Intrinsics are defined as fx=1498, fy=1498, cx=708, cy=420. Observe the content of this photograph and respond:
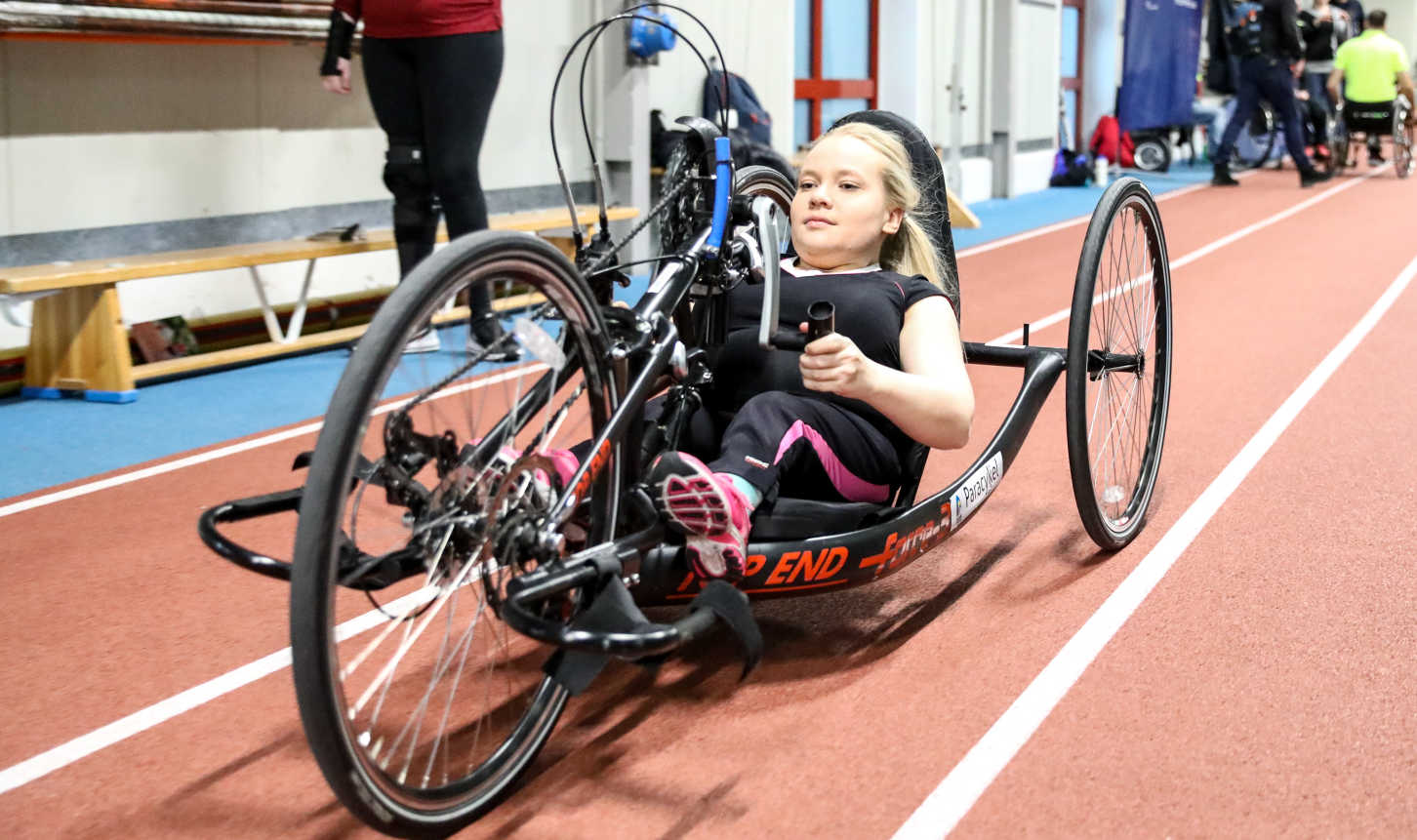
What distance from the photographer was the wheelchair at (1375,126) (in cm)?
1587

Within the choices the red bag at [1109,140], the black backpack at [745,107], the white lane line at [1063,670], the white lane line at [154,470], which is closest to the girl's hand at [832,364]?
the white lane line at [1063,670]

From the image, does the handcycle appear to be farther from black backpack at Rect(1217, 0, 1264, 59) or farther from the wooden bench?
black backpack at Rect(1217, 0, 1264, 59)

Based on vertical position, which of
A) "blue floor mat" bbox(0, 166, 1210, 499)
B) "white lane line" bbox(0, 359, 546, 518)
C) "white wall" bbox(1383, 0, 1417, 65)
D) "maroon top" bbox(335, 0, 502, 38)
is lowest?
"white lane line" bbox(0, 359, 546, 518)

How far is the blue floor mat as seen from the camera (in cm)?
445

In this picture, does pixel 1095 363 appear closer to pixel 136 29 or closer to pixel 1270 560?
pixel 1270 560

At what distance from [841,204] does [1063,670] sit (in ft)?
3.26

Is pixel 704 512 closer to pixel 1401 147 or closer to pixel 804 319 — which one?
pixel 804 319

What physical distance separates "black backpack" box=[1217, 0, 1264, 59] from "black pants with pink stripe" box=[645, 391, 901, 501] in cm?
1286

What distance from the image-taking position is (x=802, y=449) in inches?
107

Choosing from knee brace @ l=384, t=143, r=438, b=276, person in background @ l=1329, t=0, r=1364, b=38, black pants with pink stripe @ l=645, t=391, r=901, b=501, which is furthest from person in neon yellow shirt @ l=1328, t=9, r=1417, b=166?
black pants with pink stripe @ l=645, t=391, r=901, b=501

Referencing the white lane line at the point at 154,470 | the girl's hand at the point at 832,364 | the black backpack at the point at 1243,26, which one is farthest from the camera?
the black backpack at the point at 1243,26

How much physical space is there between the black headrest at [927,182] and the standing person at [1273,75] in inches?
464

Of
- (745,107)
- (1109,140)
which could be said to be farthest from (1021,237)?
(1109,140)

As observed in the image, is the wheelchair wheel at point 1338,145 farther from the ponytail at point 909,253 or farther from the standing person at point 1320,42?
the ponytail at point 909,253
